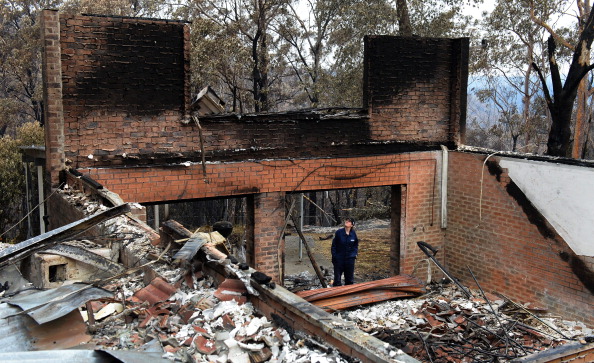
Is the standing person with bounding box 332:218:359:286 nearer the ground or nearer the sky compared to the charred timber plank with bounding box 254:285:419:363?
nearer the ground

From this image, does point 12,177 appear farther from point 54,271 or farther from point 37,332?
point 37,332

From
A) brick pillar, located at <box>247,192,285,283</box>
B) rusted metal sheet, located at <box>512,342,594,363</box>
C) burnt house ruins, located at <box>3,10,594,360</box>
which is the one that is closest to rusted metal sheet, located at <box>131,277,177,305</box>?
burnt house ruins, located at <box>3,10,594,360</box>

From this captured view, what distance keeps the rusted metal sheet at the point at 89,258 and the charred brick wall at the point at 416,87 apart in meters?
6.08

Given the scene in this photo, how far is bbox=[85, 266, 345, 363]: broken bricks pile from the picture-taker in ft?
12.8

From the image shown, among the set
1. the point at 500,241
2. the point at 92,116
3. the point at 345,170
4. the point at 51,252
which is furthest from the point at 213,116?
the point at 500,241

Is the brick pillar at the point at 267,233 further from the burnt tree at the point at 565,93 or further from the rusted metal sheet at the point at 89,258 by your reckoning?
the burnt tree at the point at 565,93

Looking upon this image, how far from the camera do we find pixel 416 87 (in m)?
10.9

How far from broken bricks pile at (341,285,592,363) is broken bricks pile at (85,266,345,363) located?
11.3ft

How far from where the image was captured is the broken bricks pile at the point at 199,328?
153 inches

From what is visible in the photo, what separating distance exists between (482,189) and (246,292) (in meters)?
6.89

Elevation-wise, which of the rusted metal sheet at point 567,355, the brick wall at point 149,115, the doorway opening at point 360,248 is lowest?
the doorway opening at point 360,248

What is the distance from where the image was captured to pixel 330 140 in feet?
33.1

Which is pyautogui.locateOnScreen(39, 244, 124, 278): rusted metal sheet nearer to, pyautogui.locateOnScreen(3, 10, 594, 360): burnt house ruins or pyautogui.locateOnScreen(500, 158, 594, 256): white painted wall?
pyautogui.locateOnScreen(3, 10, 594, 360): burnt house ruins

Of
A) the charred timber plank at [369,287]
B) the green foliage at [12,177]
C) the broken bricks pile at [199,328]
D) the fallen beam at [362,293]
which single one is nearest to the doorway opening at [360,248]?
the charred timber plank at [369,287]
